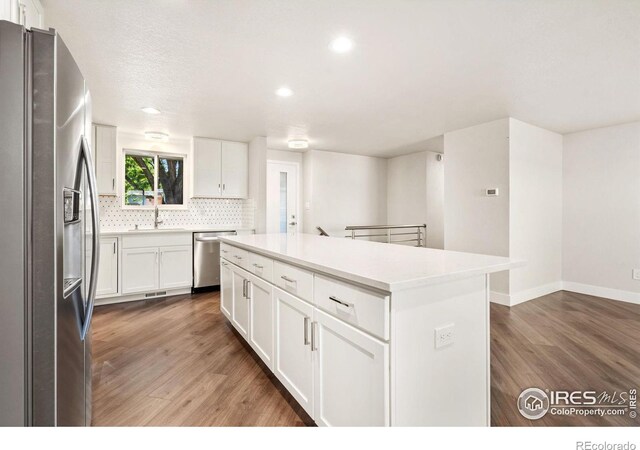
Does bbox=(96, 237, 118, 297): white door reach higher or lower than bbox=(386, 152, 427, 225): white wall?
lower

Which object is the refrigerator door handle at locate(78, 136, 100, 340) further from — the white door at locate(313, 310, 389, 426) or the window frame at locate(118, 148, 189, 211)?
the window frame at locate(118, 148, 189, 211)

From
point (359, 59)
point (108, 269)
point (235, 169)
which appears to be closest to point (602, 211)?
point (359, 59)

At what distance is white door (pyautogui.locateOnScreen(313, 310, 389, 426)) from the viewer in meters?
1.14

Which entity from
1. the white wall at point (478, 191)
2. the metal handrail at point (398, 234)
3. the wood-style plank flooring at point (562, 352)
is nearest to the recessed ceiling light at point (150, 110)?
the metal handrail at point (398, 234)

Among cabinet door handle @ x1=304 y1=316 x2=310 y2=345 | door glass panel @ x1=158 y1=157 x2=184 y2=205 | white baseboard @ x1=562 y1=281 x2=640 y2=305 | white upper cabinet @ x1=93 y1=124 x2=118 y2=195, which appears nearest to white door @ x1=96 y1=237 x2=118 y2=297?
white upper cabinet @ x1=93 y1=124 x2=118 y2=195

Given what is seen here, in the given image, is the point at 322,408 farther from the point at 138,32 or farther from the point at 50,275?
the point at 138,32

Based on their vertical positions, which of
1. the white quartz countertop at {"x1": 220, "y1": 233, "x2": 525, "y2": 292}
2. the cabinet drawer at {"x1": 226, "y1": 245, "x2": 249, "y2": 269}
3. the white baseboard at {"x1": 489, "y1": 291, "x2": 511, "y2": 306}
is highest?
the white quartz countertop at {"x1": 220, "y1": 233, "x2": 525, "y2": 292}

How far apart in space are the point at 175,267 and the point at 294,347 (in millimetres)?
3208

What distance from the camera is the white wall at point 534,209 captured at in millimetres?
3832

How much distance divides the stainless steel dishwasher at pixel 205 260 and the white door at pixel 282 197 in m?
1.39

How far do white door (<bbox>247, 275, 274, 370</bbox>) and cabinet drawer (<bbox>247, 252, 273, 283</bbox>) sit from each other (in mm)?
40

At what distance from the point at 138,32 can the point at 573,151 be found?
544 cm

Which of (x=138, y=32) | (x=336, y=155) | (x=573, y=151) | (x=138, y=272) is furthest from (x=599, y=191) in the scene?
(x=138, y=272)

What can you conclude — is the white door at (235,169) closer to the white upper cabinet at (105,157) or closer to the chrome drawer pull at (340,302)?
the white upper cabinet at (105,157)
